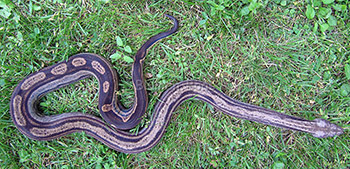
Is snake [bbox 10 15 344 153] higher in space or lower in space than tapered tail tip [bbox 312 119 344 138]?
higher

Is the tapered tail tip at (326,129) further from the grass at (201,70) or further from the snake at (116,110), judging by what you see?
the grass at (201,70)

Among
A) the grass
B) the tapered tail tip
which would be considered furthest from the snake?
the grass

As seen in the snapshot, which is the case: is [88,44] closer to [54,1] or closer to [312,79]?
[54,1]

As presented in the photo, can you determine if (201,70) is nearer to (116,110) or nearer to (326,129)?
(116,110)

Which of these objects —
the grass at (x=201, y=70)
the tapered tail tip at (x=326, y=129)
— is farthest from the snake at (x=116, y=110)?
the grass at (x=201, y=70)

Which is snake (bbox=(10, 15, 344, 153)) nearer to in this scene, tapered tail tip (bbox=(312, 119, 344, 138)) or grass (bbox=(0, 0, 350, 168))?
tapered tail tip (bbox=(312, 119, 344, 138))

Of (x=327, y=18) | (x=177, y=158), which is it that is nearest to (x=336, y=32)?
(x=327, y=18)

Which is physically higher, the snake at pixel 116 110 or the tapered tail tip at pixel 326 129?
the snake at pixel 116 110
